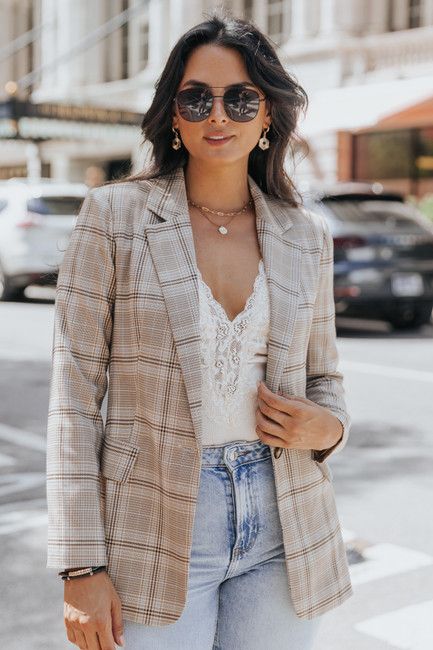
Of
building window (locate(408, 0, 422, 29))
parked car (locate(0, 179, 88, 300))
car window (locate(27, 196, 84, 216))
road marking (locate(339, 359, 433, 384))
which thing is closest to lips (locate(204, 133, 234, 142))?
road marking (locate(339, 359, 433, 384))

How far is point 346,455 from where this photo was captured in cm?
648

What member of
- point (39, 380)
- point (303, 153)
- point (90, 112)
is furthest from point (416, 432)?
point (90, 112)

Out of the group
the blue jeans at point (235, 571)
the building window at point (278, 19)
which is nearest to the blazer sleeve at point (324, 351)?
the blue jeans at point (235, 571)

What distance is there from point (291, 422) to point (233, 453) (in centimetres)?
13

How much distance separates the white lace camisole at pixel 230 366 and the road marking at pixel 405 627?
2.03 meters

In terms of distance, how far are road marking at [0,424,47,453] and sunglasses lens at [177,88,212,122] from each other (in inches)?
184

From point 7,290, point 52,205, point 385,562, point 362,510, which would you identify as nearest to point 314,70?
point 52,205

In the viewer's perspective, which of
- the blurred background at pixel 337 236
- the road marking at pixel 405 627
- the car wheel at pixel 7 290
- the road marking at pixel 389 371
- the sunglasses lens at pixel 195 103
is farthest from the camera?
the car wheel at pixel 7 290

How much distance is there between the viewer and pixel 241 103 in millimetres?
2193

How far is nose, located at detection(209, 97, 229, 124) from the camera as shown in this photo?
216cm

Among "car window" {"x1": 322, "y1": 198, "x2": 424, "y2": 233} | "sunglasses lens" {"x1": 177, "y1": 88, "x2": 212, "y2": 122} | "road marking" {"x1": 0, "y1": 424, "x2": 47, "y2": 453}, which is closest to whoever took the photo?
"sunglasses lens" {"x1": 177, "y1": 88, "x2": 212, "y2": 122}

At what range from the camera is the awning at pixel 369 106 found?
59.6ft

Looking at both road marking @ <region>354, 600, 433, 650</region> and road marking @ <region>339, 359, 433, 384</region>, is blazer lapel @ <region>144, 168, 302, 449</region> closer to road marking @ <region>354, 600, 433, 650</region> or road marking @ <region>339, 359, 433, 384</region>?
road marking @ <region>354, 600, 433, 650</region>

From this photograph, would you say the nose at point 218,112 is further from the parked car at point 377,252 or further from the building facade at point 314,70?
the building facade at point 314,70
